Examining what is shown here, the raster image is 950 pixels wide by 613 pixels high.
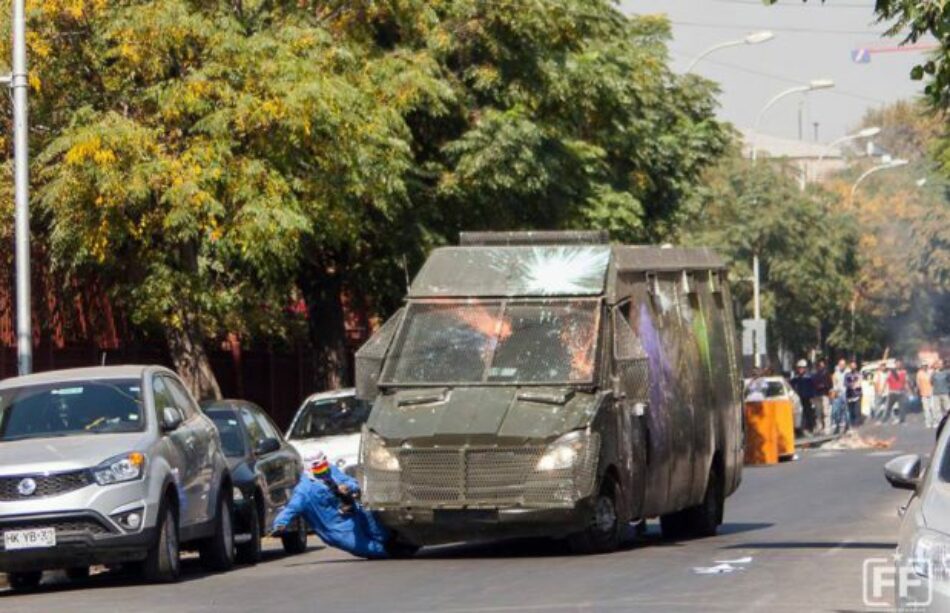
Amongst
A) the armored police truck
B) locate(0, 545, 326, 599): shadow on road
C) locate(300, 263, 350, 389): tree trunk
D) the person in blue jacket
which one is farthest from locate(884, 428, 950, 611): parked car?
locate(300, 263, 350, 389): tree trunk

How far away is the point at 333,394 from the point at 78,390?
920cm

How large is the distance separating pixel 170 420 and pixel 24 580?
2145mm

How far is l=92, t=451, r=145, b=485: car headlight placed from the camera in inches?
661

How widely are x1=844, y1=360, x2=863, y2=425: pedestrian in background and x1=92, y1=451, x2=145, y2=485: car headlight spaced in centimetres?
4440

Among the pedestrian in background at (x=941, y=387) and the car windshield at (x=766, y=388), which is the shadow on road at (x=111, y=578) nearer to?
the car windshield at (x=766, y=388)

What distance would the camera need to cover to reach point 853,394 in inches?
2441

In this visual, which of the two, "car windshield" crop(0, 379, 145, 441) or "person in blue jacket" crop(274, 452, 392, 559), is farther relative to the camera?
"person in blue jacket" crop(274, 452, 392, 559)

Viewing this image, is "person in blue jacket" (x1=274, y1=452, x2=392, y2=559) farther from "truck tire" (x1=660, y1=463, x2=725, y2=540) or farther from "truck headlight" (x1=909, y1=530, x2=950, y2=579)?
"truck headlight" (x1=909, y1=530, x2=950, y2=579)

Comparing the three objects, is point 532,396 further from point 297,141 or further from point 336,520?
point 297,141

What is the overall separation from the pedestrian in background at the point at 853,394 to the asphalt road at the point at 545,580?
121 feet

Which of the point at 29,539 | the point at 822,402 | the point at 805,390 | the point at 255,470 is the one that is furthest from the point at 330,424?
the point at 822,402

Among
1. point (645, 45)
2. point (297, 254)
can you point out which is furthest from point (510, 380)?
point (645, 45)

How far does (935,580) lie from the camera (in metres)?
9.31

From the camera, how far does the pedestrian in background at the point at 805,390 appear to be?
188ft
